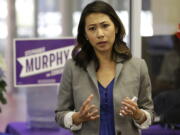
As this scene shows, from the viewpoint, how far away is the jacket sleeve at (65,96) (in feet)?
5.95

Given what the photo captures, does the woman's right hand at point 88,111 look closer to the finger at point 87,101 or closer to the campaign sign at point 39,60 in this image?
the finger at point 87,101

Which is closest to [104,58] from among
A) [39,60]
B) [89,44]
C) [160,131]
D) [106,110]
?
[89,44]

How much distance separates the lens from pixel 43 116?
11.1 feet

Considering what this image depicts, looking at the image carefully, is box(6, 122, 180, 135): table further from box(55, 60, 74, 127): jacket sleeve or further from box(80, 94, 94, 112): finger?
box(80, 94, 94, 112): finger

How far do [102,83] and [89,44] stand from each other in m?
0.20

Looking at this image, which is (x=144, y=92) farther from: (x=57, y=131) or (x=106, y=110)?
(x=57, y=131)

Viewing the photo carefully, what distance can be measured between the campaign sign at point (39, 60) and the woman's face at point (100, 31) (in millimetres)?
1511

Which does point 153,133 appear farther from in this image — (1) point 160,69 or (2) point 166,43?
(2) point 166,43

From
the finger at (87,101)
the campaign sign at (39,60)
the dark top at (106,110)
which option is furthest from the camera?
the campaign sign at (39,60)

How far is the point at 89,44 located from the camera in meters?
1.85

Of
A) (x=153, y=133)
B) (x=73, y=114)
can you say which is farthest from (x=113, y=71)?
(x=153, y=133)

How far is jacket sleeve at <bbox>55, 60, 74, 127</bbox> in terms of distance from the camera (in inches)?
71.4

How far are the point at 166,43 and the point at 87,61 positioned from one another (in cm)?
170

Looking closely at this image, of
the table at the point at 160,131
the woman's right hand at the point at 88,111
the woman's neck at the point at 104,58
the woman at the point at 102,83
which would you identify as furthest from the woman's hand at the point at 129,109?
the table at the point at 160,131
